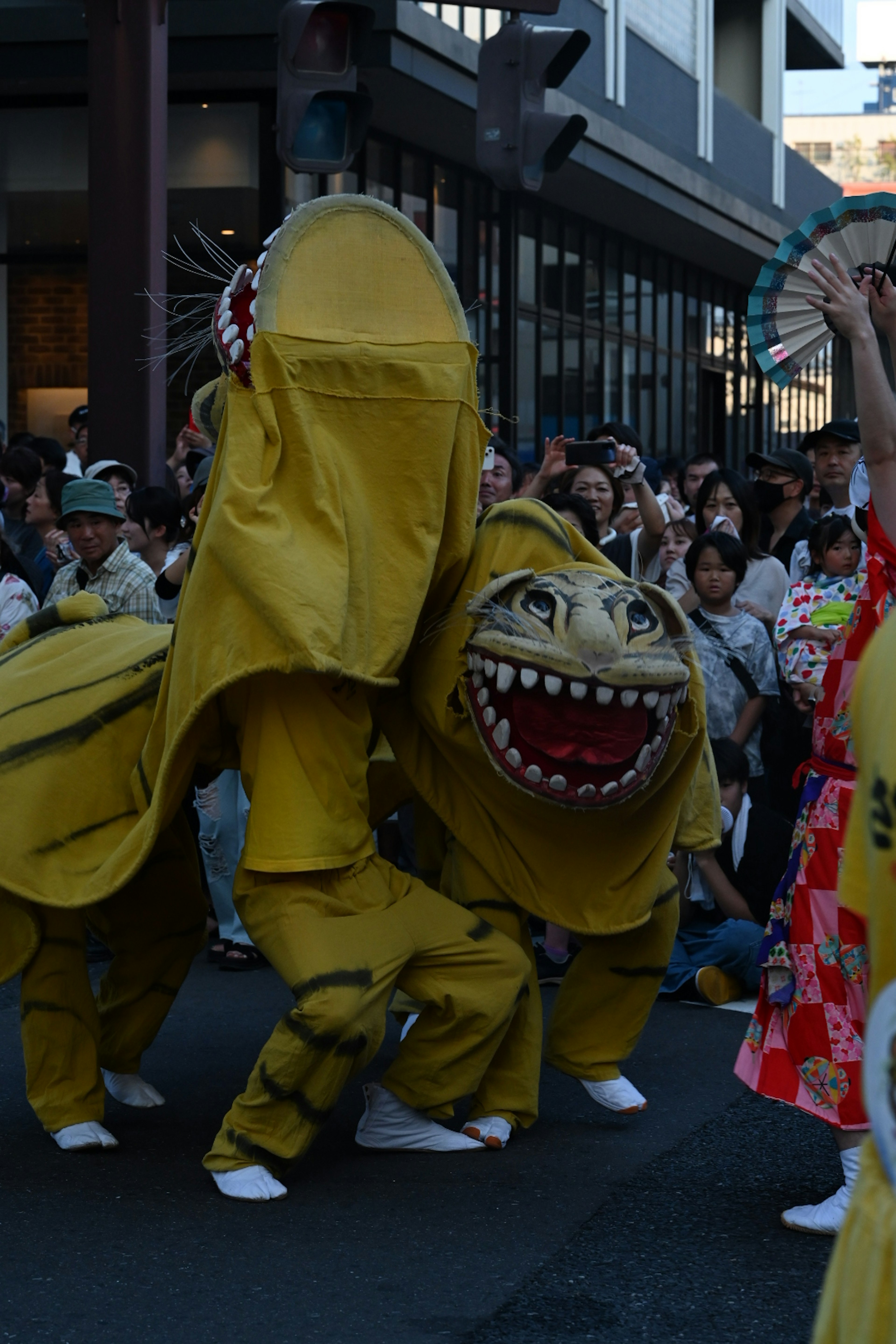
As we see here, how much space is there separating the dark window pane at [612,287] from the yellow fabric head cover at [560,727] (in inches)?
646

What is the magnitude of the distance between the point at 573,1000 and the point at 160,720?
135 centimetres

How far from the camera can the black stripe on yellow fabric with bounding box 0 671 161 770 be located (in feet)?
13.9

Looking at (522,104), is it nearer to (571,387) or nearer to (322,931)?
(322,931)

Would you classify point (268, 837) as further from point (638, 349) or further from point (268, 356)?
point (638, 349)

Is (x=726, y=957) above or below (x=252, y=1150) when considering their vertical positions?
below

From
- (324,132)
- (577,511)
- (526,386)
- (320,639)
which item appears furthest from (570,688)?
(526,386)

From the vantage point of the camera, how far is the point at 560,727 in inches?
151

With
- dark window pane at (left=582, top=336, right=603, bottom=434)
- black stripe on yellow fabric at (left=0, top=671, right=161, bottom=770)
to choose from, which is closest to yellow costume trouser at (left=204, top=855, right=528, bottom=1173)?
black stripe on yellow fabric at (left=0, top=671, right=161, bottom=770)

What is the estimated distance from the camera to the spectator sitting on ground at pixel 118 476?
24.8ft

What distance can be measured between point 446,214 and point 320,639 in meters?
12.7

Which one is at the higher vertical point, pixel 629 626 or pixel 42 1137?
pixel 629 626

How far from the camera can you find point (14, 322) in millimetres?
14180

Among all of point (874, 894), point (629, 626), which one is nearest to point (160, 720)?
point (629, 626)

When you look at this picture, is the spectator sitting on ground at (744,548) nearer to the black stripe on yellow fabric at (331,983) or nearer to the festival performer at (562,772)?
the festival performer at (562,772)
